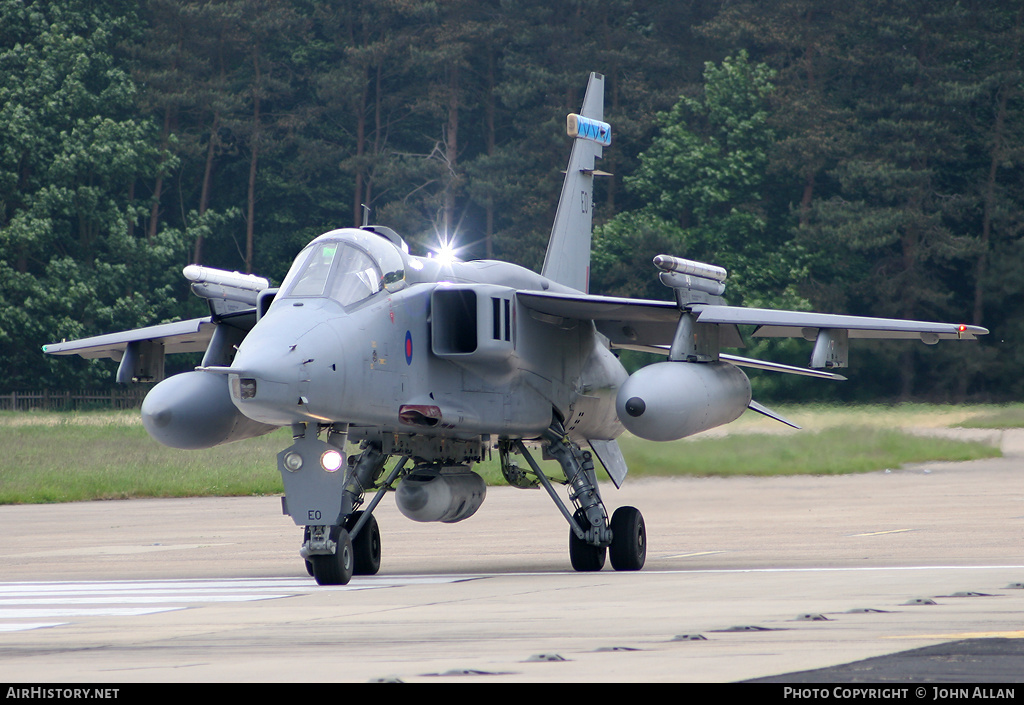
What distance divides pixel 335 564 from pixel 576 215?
7.20m

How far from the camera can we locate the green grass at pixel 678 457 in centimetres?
2411

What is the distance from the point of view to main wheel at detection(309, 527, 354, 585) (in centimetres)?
1160

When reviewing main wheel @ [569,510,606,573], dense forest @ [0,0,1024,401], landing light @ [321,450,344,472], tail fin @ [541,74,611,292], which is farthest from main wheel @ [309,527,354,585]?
dense forest @ [0,0,1024,401]

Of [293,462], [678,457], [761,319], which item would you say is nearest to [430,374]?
[293,462]

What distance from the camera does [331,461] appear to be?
1130cm

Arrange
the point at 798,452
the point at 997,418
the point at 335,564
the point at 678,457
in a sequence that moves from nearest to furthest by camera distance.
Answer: the point at 335,564, the point at 678,457, the point at 798,452, the point at 997,418

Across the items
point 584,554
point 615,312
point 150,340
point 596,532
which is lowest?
point 584,554

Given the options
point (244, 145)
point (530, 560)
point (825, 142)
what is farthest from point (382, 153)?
point (530, 560)

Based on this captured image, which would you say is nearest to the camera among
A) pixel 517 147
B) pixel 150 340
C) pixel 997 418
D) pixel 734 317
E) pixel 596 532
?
pixel 734 317

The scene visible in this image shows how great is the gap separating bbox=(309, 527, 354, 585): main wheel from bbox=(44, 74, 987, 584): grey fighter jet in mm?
20

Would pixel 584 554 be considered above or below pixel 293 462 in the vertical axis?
below

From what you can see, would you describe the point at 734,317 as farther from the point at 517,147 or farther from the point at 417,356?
the point at 517,147

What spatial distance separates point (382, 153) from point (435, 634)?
175 feet

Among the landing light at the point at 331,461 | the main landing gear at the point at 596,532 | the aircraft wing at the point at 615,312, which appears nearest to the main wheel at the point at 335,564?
the landing light at the point at 331,461
